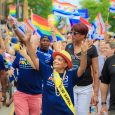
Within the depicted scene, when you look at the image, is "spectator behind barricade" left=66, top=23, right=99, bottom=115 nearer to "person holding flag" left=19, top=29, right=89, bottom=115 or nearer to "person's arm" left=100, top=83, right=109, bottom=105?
"person's arm" left=100, top=83, right=109, bottom=105

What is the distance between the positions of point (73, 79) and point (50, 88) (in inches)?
12.5

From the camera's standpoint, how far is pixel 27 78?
7426mm

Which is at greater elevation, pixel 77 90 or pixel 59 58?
pixel 59 58

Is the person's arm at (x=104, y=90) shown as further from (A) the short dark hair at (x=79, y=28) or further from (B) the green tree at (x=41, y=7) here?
(B) the green tree at (x=41, y=7)

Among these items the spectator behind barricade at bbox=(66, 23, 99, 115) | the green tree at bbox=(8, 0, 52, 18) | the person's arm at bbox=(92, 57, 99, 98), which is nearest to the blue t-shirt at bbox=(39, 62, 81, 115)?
the spectator behind barricade at bbox=(66, 23, 99, 115)

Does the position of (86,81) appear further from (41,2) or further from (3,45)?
(41,2)

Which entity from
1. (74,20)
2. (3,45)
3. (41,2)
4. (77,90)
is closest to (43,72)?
(77,90)

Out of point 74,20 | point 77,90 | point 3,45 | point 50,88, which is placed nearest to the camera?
point 50,88

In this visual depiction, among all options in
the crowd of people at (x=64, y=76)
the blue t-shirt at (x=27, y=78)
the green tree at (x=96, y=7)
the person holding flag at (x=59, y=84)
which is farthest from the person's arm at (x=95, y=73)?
the green tree at (x=96, y=7)

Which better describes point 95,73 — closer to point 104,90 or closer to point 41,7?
point 104,90

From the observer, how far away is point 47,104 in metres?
5.91

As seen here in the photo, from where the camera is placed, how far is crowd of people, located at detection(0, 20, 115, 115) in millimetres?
5895

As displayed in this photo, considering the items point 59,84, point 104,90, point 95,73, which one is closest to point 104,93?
point 104,90

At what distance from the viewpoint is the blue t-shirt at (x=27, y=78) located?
7.39 meters
